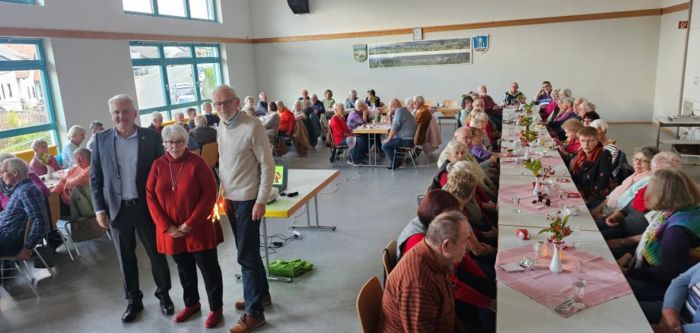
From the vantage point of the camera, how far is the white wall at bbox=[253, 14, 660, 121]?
→ 11.3m

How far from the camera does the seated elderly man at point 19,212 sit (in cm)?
384

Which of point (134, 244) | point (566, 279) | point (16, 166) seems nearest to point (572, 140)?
point (566, 279)

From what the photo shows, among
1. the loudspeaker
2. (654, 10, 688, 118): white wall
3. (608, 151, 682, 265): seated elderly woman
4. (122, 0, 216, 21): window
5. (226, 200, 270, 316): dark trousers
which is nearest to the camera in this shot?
(226, 200, 270, 316): dark trousers

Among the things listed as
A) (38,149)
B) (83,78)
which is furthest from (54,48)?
(38,149)

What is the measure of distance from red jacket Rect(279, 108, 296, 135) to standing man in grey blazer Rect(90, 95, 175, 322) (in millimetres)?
6186

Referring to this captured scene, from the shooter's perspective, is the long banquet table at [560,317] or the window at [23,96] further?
the window at [23,96]

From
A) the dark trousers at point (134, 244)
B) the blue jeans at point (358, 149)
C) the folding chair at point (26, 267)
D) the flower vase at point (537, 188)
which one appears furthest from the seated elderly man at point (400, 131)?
the folding chair at point (26, 267)

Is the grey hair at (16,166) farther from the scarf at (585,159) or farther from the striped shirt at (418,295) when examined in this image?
the scarf at (585,159)

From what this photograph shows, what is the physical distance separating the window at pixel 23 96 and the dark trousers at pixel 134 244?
5473mm

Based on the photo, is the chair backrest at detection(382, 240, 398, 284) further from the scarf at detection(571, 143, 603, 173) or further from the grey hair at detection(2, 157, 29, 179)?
the grey hair at detection(2, 157, 29, 179)

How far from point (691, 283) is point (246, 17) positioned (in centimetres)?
1340

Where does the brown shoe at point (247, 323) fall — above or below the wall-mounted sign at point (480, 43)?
below

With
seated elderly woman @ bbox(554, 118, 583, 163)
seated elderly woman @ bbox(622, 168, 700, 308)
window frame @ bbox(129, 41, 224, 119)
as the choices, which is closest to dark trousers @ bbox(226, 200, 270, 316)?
seated elderly woman @ bbox(622, 168, 700, 308)

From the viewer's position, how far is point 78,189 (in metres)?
4.65
